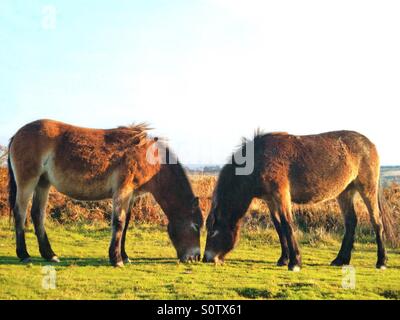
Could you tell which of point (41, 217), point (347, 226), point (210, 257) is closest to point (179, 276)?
point (210, 257)

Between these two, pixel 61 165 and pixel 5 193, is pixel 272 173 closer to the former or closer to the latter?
pixel 61 165

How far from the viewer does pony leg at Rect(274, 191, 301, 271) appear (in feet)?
30.5

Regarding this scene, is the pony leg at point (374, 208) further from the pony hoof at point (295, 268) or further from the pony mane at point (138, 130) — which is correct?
the pony mane at point (138, 130)

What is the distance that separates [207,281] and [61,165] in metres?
3.73

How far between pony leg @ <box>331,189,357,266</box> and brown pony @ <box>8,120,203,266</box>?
3.20m

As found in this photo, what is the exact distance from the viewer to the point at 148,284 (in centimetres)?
768

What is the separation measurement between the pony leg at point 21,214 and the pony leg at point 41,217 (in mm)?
405

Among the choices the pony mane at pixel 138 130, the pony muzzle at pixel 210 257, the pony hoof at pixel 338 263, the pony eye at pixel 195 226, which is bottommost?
the pony hoof at pixel 338 263

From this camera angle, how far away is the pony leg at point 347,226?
10.4m

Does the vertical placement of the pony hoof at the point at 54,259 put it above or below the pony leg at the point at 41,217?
below

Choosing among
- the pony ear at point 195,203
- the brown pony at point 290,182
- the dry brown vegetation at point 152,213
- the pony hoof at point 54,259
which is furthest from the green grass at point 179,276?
the dry brown vegetation at point 152,213

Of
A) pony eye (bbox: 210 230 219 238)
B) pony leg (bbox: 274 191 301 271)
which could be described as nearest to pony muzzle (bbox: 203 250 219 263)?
pony eye (bbox: 210 230 219 238)
